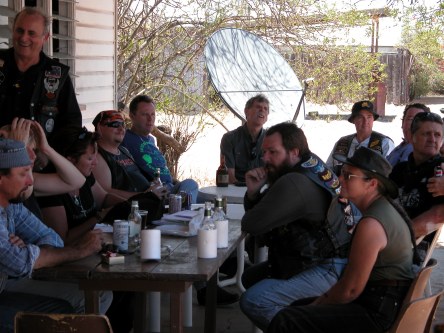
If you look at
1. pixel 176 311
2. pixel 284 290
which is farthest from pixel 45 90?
pixel 176 311

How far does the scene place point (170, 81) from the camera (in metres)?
13.0

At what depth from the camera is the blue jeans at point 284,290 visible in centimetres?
428

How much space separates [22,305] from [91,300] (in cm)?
39

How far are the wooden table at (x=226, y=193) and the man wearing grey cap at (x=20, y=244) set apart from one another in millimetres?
2336

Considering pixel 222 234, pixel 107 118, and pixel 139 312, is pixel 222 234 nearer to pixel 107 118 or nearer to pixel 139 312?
pixel 139 312

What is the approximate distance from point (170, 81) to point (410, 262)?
31.5 ft

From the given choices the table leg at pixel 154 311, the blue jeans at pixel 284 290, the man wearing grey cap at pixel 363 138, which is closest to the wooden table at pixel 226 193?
the man wearing grey cap at pixel 363 138

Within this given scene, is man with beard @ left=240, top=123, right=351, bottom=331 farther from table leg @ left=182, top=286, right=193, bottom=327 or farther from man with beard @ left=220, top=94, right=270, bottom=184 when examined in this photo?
man with beard @ left=220, top=94, right=270, bottom=184

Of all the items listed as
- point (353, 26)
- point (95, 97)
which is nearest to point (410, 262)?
point (95, 97)

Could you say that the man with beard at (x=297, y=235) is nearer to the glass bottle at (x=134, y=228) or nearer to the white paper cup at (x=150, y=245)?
the glass bottle at (x=134, y=228)

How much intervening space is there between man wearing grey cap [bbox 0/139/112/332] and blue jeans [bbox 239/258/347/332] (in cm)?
94

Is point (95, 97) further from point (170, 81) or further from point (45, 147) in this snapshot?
point (45, 147)

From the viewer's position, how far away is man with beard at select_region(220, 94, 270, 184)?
743cm

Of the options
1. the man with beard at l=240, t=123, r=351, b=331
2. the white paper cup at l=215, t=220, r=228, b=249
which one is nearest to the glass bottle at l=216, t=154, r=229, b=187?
the man with beard at l=240, t=123, r=351, b=331
